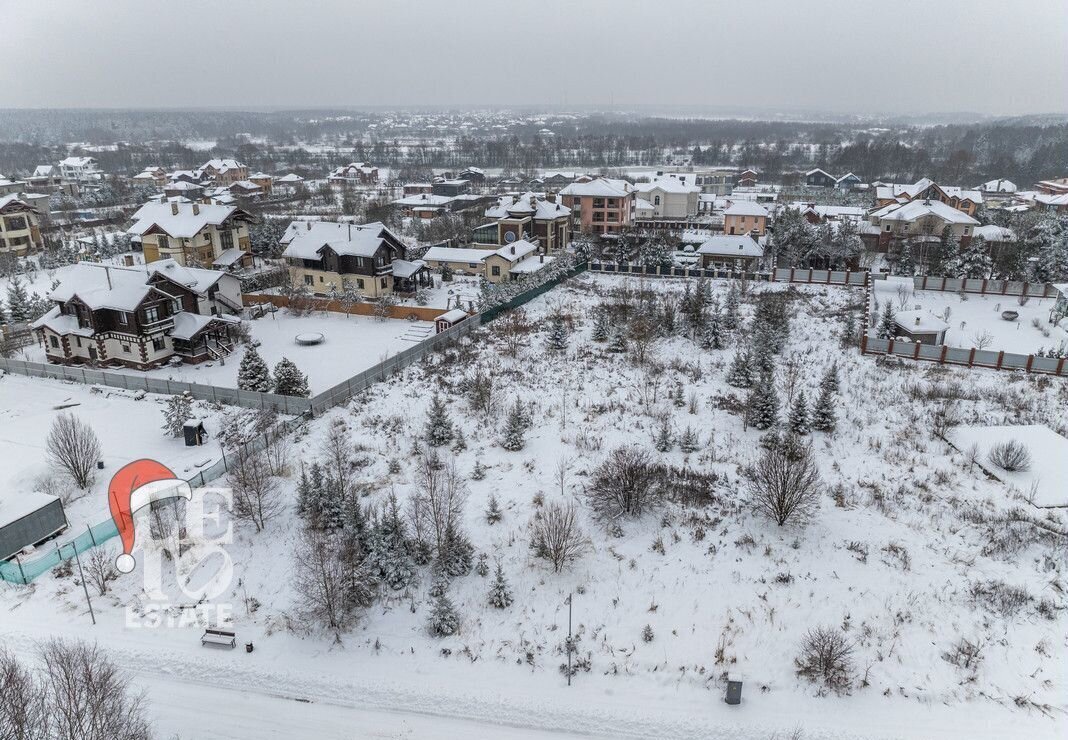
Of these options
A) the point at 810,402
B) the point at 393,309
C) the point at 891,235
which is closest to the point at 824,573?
the point at 810,402

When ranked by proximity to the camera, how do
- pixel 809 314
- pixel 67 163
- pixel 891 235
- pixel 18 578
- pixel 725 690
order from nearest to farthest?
1. pixel 725 690
2. pixel 18 578
3. pixel 809 314
4. pixel 891 235
5. pixel 67 163

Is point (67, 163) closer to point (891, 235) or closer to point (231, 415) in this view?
point (231, 415)

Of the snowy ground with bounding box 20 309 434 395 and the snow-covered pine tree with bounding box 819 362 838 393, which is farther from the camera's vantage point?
the snowy ground with bounding box 20 309 434 395

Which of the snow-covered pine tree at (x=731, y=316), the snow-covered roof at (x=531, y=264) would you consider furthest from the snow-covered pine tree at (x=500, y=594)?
the snow-covered roof at (x=531, y=264)

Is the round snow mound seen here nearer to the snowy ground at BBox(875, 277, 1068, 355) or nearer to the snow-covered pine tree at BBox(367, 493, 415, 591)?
the snow-covered pine tree at BBox(367, 493, 415, 591)

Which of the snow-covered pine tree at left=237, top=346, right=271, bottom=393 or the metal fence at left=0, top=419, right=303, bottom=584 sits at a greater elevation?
the snow-covered pine tree at left=237, top=346, right=271, bottom=393

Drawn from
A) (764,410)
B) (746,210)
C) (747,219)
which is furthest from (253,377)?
(746,210)

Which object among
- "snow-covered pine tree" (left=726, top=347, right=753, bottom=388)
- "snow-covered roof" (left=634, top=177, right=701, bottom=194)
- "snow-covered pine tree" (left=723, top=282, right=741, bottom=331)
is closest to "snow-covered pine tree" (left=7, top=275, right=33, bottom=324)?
"snow-covered pine tree" (left=726, top=347, right=753, bottom=388)
